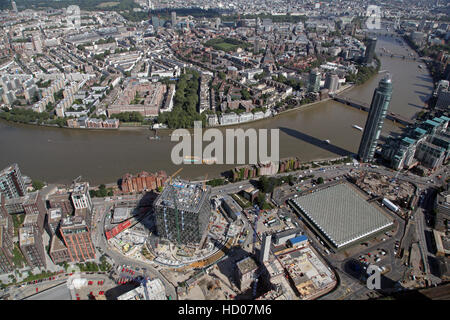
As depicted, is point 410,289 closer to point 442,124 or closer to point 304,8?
point 442,124

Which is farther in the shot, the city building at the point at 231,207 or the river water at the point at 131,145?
the river water at the point at 131,145

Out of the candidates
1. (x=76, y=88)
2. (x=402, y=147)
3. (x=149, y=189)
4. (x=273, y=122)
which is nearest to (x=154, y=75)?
(x=76, y=88)

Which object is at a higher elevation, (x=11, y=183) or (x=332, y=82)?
(x=332, y=82)

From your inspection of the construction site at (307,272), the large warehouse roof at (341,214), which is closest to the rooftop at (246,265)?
the construction site at (307,272)

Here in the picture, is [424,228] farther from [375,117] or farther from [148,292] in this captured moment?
[148,292]

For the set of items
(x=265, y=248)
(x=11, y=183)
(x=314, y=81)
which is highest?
(x=314, y=81)

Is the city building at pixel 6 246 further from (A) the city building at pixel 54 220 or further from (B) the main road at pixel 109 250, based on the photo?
(B) the main road at pixel 109 250

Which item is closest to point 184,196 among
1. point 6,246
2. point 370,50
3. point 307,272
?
point 307,272
